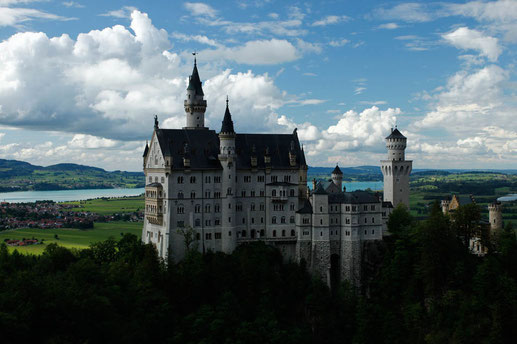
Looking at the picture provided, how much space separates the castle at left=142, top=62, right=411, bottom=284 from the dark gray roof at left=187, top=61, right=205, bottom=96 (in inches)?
10.5

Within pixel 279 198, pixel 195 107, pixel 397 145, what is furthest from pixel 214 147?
pixel 397 145

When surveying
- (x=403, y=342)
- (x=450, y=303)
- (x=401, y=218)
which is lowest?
(x=403, y=342)

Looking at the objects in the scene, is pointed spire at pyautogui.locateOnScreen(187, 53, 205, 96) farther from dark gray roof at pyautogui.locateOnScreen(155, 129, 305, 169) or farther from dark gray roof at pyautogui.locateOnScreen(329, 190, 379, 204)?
dark gray roof at pyautogui.locateOnScreen(329, 190, 379, 204)

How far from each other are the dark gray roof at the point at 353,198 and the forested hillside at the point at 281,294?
6931mm

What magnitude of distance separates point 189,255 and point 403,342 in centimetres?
3115

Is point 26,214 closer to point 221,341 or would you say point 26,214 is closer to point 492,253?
point 221,341

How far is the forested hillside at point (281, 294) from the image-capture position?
6694 cm

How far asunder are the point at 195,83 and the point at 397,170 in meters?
37.5

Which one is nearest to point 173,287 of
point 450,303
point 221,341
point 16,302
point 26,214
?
point 221,341

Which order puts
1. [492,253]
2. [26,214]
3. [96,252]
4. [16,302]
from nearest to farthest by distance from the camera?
[16,302], [492,253], [96,252], [26,214]

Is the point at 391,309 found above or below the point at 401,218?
below

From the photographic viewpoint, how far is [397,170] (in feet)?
310

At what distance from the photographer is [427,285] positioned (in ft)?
250

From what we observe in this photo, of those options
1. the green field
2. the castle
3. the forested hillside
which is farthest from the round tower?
the green field
